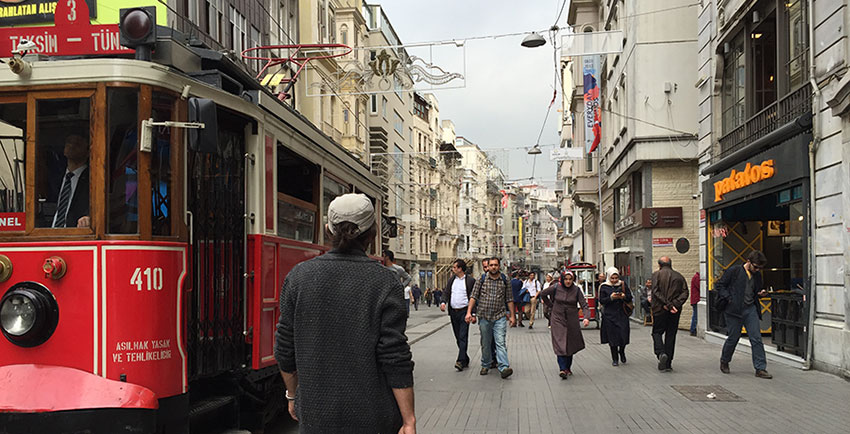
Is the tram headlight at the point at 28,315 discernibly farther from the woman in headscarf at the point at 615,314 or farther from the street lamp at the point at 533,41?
the street lamp at the point at 533,41

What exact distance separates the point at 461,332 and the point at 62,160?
336 inches

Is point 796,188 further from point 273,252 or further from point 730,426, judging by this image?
point 273,252

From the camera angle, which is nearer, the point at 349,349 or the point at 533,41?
the point at 349,349

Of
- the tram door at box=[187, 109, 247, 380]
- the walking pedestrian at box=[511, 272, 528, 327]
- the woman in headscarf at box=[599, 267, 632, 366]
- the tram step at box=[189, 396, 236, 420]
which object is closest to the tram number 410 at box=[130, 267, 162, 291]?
the tram door at box=[187, 109, 247, 380]

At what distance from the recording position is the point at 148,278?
17.4ft

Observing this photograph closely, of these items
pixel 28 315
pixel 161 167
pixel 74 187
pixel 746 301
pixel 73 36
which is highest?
pixel 73 36

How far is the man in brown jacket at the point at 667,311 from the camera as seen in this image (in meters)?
12.0

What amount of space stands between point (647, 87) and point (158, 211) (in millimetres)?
20539

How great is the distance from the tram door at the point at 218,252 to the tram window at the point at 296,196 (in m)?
0.69

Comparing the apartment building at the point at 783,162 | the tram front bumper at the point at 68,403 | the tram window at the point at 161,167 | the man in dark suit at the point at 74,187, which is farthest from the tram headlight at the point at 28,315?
the apartment building at the point at 783,162

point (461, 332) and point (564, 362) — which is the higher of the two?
point (461, 332)

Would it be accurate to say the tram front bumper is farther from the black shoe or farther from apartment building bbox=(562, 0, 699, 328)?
apartment building bbox=(562, 0, 699, 328)

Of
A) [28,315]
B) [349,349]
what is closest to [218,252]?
[28,315]

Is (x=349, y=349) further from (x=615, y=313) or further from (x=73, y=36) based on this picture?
(x=615, y=313)
